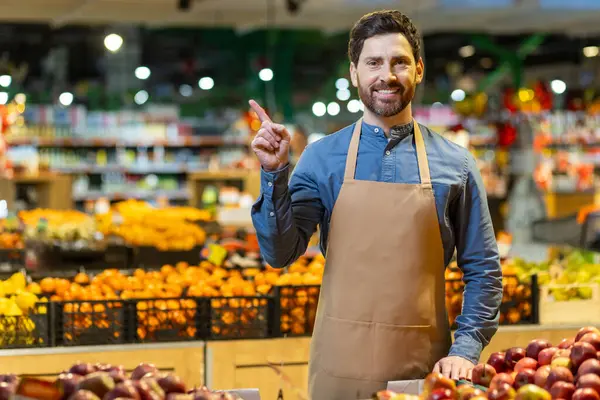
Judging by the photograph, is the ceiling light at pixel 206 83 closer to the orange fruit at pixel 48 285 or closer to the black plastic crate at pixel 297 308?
the orange fruit at pixel 48 285

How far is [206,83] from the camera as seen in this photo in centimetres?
1777

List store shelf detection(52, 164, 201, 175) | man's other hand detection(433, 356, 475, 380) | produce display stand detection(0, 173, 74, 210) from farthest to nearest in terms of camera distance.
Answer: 1. store shelf detection(52, 164, 201, 175)
2. produce display stand detection(0, 173, 74, 210)
3. man's other hand detection(433, 356, 475, 380)

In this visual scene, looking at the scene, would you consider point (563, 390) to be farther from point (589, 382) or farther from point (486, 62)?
point (486, 62)

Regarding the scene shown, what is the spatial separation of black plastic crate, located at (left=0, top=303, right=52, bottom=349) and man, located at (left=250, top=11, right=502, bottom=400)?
1.37 metres

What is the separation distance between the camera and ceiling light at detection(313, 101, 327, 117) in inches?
742

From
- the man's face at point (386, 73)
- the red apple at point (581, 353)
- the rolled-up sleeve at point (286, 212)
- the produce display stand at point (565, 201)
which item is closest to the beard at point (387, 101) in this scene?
the man's face at point (386, 73)

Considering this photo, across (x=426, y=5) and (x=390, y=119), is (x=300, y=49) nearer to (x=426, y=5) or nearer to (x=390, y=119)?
(x=426, y=5)

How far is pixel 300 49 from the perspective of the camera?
18812mm

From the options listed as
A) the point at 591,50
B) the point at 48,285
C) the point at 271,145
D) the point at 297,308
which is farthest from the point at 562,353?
the point at 591,50

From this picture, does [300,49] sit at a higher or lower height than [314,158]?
higher

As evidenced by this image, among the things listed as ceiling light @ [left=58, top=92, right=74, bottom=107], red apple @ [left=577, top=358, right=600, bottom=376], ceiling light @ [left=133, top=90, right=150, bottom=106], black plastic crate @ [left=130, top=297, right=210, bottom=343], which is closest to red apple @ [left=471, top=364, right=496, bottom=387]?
red apple @ [left=577, top=358, right=600, bottom=376]

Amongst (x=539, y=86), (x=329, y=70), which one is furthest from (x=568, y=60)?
(x=539, y=86)

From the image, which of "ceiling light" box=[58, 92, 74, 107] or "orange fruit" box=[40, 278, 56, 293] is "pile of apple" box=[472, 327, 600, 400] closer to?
"orange fruit" box=[40, 278, 56, 293]

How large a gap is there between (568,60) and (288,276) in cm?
1622
